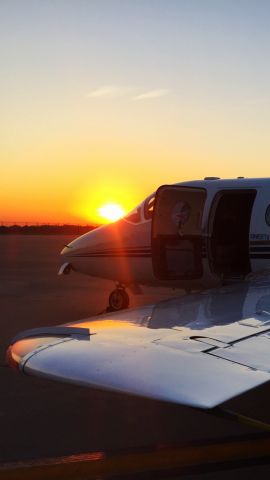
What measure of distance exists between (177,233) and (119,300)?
7.82 feet

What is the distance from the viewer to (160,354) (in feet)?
13.1

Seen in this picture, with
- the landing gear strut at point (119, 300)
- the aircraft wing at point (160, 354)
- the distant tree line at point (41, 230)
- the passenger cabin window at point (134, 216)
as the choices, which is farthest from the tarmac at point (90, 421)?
the distant tree line at point (41, 230)

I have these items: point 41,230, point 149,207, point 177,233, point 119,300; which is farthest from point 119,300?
point 41,230

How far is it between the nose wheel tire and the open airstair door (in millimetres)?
1636

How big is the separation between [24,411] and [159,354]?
8.61ft

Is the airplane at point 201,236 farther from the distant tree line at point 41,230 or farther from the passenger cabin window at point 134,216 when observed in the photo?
the distant tree line at point 41,230

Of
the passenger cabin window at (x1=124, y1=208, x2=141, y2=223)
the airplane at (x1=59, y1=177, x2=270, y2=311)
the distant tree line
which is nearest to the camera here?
the airplane at (x1=59, y1=177, x2=270, y2=311)

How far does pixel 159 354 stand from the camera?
3994mm

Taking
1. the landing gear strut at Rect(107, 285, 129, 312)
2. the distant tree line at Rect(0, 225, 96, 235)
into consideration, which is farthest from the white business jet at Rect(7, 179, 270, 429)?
the distant tree line at Rect(0, 225, 96, 235)

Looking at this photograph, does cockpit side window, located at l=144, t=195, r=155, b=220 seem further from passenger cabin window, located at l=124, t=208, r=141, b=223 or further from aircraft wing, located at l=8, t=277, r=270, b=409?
aircraft wing, located at l=8, t=277, r=270, b=409

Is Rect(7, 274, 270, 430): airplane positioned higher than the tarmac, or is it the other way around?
Rect(7, 274, 270, 430): airplane

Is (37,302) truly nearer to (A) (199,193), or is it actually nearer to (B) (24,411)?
(A) (199,193)

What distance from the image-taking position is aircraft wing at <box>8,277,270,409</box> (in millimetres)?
3336

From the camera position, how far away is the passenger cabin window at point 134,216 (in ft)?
38.2
